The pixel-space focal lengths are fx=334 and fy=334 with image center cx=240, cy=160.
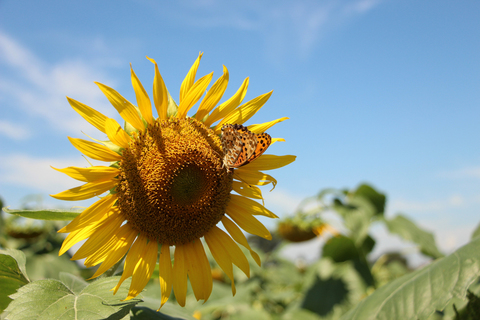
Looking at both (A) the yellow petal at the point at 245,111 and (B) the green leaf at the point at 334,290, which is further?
(B) the green leaf at the point at 334,290

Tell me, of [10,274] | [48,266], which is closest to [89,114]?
[10,274]

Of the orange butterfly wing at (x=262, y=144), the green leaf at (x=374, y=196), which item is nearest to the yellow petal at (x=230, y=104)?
the orange butterfly wing at (x=262, y=144)

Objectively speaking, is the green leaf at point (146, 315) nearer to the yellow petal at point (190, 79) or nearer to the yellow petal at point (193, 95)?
the yellow petal at point (193, 95)

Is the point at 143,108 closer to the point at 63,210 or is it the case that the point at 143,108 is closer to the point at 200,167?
the point at 200,167

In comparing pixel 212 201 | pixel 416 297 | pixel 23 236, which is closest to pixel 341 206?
pixel 416 297

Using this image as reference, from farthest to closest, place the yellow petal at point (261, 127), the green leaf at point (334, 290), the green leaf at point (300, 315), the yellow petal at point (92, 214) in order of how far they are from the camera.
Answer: the green leaf at point (334, 290), the green leaf at point (300, 315), the yellow petal at point (261, 127), the yellow petal at point (92, 214)

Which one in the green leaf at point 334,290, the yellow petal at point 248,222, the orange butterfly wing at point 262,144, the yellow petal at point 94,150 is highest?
the yellow petal at point 94,150

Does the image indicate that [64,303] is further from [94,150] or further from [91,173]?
[94,150]
